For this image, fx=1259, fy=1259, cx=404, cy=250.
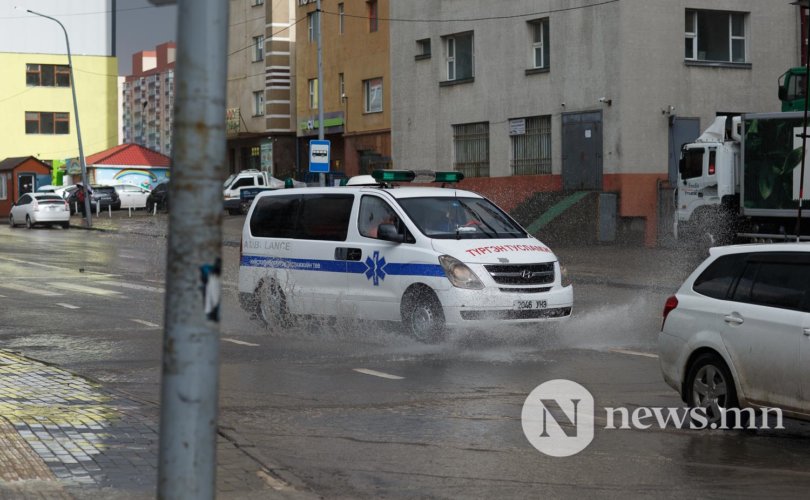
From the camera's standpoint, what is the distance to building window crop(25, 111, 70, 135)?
86750 mm

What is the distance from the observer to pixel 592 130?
3706 cm

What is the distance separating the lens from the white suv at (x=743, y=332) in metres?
8.51

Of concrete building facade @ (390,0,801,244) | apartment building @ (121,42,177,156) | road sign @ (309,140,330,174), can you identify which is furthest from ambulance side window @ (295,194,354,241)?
apartment building @ (121,42,177,156)

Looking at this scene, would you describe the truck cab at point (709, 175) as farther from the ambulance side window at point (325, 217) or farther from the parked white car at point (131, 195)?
the parked white car at point (131, 195)

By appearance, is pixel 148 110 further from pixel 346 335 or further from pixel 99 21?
pixel 346 335

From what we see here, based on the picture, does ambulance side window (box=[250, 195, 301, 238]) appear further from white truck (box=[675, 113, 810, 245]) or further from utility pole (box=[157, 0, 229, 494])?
white truck (box=[675, 113, 810, 245])

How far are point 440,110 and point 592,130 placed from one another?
8.37 m

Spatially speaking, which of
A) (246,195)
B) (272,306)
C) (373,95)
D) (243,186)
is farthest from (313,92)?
(272,306)

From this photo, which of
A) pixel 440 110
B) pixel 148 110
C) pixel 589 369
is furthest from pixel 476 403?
pixel 148 110

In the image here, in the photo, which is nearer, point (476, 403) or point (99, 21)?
point (476, 403)

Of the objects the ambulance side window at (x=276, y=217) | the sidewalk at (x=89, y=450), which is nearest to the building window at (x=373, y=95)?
the ambulance side window at (x=276, y=217)

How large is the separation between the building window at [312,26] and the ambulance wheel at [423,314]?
139 feet

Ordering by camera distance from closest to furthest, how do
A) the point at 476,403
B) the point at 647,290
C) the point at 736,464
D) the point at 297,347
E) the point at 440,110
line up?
the point at 736,464, the point at 476,403, the point at 297,347, the point at 647,290, the point at 440,110

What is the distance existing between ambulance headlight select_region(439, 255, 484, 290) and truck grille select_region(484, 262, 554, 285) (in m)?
0.21
